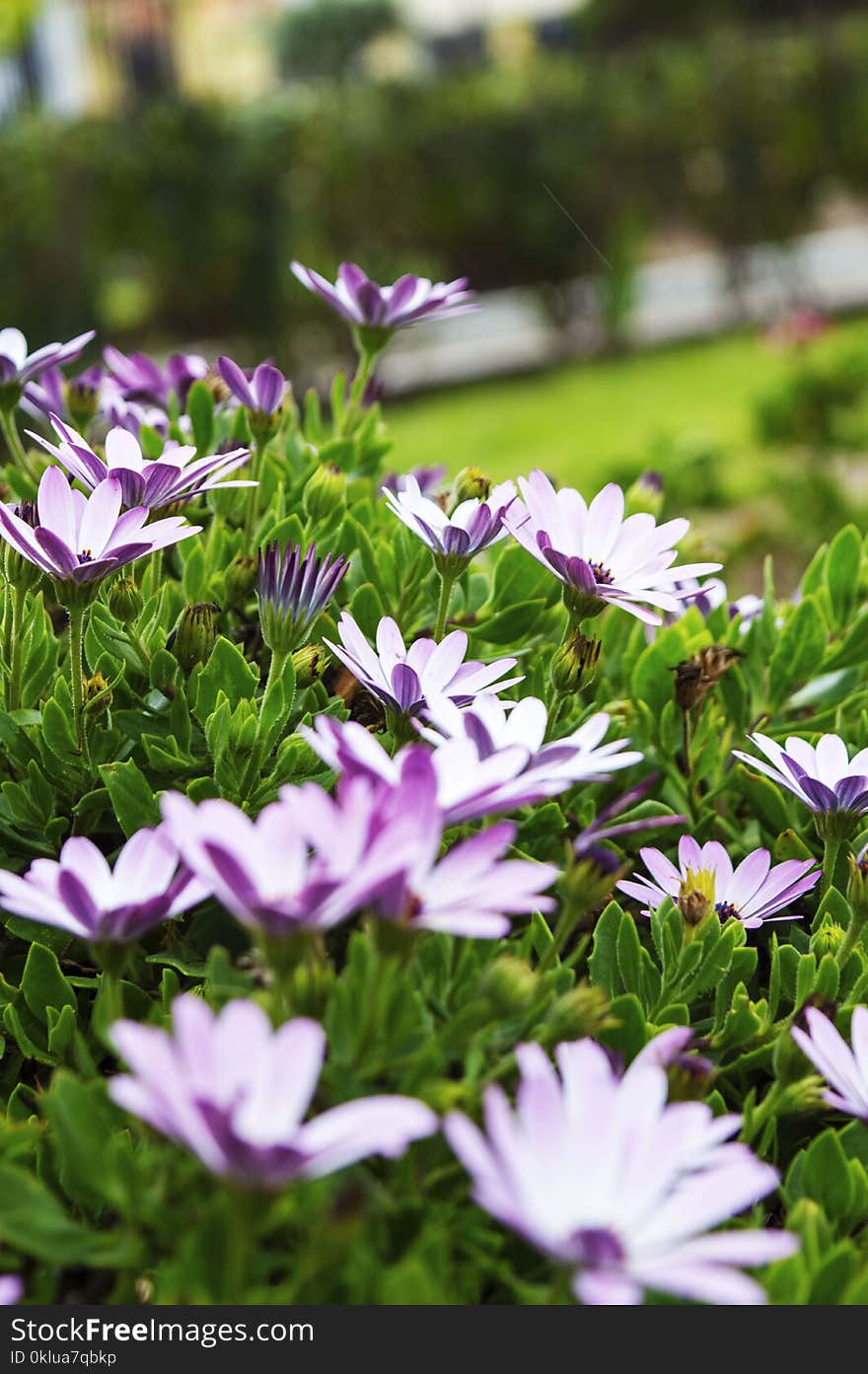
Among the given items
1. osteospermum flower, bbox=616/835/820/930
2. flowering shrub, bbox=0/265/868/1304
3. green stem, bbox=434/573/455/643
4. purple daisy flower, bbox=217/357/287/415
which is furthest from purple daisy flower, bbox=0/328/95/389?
osteospermum flower, bbox=616/835/820/930

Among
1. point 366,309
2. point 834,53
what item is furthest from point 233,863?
point 834,53

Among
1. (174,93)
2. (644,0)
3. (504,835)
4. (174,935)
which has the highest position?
(504,835)

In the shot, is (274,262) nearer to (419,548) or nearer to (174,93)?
(174,93)

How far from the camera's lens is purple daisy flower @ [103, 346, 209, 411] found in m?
1.37

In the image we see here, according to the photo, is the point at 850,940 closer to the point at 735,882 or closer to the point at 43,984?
the point at 735,882

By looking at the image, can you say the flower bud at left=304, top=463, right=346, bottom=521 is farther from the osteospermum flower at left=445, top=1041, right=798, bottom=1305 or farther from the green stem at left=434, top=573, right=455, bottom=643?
the osteospermum flower at left=445, top=1041, right=798, bottom=1305

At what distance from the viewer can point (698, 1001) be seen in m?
0.94

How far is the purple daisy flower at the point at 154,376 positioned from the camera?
1374 millimetres

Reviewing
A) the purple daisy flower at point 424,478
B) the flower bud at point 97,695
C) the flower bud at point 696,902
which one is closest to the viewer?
the flower bud at point 696,902

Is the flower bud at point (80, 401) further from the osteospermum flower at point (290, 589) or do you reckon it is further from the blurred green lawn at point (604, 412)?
the blurred green lawn at point (604, 412)

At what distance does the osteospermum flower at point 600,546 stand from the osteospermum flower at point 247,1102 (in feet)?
1.39

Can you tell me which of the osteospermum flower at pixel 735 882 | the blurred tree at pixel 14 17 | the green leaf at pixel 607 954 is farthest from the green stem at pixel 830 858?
the blurred tree at pixel 14 17

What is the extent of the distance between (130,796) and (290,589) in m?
0.17

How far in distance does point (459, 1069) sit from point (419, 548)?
0.47 metres
